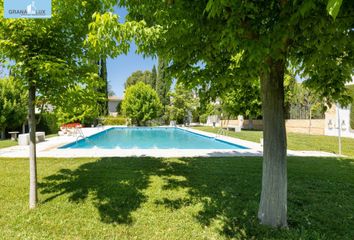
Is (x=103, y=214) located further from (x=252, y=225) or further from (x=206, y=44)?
(x=206, y=44)

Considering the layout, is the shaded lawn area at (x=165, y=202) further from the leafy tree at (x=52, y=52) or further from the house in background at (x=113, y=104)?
the house in background at (x=113, y=104)

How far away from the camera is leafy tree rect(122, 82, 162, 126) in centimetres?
3202

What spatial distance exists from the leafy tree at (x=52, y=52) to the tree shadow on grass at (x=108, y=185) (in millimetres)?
938

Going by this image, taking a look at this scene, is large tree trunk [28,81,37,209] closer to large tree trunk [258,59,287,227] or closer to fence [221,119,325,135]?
large tree trunk [258,59,287,227]

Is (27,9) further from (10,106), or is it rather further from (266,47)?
(10,106)

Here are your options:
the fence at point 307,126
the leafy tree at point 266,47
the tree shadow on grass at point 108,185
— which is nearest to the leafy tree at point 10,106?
the tree shadow on grass at point 108,185

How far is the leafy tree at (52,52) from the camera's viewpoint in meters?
3.49

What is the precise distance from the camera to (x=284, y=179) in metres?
3.22

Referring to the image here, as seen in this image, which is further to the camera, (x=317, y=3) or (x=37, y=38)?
(x=37, y=38)

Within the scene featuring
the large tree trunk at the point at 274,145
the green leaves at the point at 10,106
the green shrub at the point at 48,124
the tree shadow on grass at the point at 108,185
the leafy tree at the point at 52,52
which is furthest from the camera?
the green shrub at the point at 48,124

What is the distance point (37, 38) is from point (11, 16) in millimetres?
442

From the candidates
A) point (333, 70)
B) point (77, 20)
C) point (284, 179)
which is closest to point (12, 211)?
point (77, 20)

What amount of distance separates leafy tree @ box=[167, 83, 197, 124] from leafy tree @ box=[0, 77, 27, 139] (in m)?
22.1

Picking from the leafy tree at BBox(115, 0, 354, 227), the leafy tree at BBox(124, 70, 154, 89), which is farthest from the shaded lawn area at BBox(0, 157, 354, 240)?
the leafy tree at BBox(124, 70, 154, 89)
